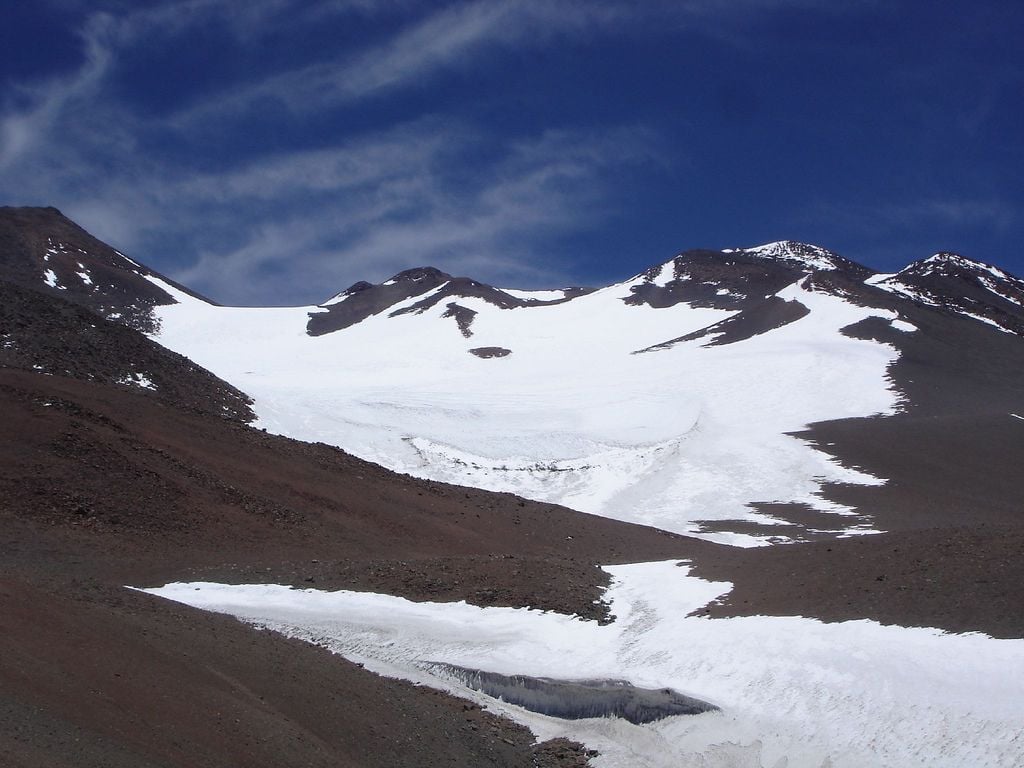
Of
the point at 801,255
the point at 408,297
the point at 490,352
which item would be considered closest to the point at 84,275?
the point at 490,352

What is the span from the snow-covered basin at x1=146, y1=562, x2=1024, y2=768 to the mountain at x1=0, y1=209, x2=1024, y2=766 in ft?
0.24

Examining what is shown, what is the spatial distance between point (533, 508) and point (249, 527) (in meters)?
11.8

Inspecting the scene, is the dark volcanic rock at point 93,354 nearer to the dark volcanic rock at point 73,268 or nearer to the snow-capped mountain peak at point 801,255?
the dark volcanic rock at point 73,268

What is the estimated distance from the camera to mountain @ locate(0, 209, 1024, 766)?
10656 millimetres

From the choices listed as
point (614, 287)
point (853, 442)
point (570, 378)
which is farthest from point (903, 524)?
point (614, 287)

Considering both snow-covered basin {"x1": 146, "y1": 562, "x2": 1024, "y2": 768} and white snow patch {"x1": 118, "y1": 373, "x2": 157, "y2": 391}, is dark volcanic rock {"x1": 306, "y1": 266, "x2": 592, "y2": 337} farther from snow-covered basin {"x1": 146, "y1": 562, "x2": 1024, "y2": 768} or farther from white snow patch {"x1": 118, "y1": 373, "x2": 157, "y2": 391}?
snow-covered basin {"x1": 146, "y1": 562, "x2": 1024, "y2": 768}

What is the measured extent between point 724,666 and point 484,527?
621 inches

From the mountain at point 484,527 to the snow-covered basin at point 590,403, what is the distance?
32 centimetres

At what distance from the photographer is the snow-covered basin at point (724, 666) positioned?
1129 cm

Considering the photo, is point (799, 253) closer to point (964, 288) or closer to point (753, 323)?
point (964, 288)

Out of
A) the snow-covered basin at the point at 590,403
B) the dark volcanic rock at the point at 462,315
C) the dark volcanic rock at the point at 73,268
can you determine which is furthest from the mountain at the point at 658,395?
the dark volcanic rock at the point at 73,268

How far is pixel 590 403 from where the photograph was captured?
6034 cm

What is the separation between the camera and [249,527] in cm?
2472

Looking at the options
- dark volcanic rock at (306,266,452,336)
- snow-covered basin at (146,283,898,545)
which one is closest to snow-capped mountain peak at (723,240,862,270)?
dark volcanic rock at (306,266,452,336)
